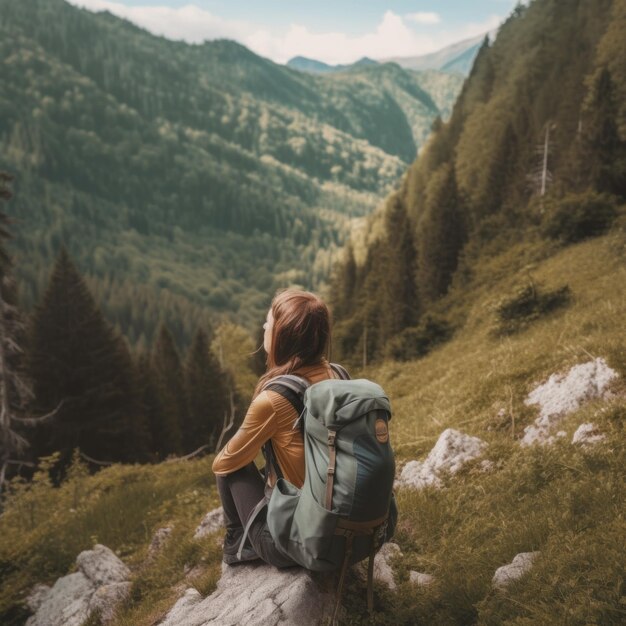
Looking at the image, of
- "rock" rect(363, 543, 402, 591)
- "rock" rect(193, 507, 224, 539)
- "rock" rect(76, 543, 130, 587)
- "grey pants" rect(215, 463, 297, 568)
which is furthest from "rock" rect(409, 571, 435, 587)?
"rock" rect(76, 543, 130, 587)

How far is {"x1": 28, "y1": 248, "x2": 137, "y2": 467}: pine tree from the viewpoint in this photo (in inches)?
1320

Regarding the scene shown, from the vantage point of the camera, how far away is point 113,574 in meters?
9.27

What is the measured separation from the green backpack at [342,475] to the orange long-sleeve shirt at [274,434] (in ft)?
1.13

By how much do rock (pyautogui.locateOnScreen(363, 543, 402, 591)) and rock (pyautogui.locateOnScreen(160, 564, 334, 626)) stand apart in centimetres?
84

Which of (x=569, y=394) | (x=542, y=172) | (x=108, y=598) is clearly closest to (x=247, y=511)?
(x=108, y=598)

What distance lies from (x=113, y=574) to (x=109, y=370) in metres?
28.5

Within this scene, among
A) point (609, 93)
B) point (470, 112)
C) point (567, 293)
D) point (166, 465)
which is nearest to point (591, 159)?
point (609, 93)

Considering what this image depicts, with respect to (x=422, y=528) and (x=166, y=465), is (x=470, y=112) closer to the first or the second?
(x=166, y=465)

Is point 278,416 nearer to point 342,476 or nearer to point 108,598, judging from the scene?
point 342,476

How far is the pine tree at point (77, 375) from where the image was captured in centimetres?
3353

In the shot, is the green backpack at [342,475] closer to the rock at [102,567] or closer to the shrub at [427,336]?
the rock at [102,567]

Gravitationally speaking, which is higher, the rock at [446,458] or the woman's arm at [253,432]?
the woman's arm at [253,432]

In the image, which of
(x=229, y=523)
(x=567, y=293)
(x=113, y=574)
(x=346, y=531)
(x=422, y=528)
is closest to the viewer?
(x=346, y=531)

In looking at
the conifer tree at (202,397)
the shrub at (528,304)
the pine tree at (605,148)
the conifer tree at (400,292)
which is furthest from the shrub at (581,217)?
the conifer tree at (202,397)
